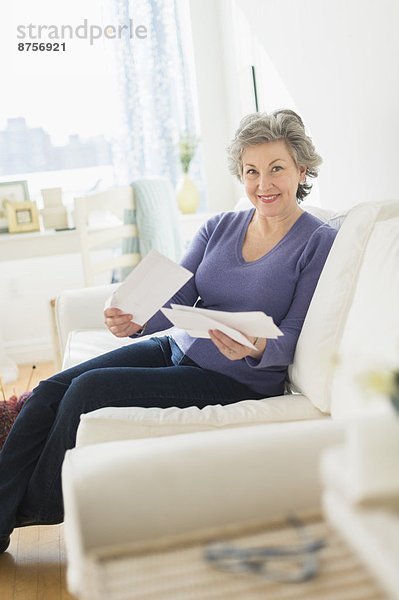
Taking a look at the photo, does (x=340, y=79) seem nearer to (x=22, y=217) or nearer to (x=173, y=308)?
(x=173, y=308)

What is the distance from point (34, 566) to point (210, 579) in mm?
1407

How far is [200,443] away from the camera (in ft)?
4.00

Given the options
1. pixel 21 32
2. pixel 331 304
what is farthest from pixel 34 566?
pixel 21 32

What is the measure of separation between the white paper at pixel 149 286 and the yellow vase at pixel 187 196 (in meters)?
2.72

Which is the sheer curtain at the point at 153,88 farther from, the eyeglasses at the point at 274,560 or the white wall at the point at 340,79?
the eyeglasses at the point at 274,560

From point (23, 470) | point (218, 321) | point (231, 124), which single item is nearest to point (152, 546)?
point (218, 321)

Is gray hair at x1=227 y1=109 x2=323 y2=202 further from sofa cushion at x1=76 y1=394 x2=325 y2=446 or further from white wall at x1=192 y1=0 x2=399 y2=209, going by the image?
sofa cushion at x1=76 y1=394 x2=325 y2=446

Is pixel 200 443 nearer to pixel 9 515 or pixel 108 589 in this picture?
pixel 108 589

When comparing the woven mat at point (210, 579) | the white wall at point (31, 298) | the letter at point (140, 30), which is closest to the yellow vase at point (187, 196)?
the white wall at point (31, 298)

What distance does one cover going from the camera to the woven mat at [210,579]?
3.02 ft

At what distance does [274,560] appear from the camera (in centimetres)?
98

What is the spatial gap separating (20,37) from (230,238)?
Answer: 2.97 m

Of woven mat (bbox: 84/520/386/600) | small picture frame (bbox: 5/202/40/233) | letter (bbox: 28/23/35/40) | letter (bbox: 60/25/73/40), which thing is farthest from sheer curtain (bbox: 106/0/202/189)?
woven mat (bbox: 84/520/386/600)

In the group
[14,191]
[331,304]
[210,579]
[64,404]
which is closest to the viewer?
[210,579]
